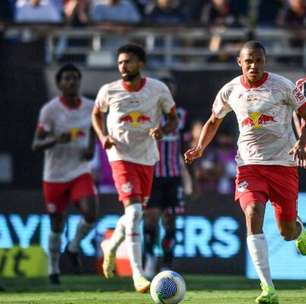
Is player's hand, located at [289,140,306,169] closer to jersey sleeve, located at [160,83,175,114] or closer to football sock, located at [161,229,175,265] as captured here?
jersey sleeve, located at [160,83,175,114]

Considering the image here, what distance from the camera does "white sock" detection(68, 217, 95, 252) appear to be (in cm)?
1525

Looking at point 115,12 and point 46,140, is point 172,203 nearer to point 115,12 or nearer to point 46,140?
point 46,140

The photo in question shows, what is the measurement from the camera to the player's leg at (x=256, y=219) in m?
10.6

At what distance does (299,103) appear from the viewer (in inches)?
442

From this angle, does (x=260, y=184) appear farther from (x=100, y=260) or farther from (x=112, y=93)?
(x=100, y=260)

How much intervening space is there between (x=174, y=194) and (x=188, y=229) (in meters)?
1.28

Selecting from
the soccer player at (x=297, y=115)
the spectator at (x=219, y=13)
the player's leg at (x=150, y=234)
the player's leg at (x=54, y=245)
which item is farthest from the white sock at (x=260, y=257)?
the spectator at (x=219, y=13)

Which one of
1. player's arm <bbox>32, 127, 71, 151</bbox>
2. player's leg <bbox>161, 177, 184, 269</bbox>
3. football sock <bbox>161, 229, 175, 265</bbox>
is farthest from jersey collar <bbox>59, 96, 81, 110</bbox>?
football sock <bbox>161, 229, 175, 265</bbox>

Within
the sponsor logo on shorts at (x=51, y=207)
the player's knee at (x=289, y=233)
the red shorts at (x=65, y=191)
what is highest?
the player's knee at (x=289, y=233)

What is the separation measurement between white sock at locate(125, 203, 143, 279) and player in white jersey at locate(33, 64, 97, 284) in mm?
2621

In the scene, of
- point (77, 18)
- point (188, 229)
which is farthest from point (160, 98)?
point (77, 18)

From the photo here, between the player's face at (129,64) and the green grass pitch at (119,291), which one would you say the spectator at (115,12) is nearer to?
the green grass pitch at (119,291)

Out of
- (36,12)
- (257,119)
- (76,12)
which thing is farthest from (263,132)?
(36,12)

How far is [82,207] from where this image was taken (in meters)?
15.2
